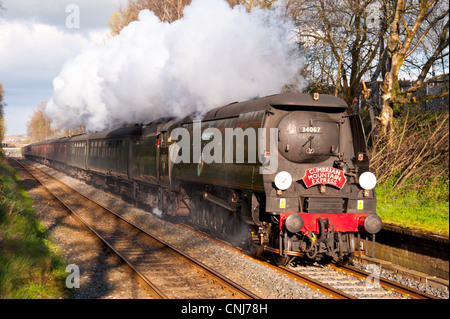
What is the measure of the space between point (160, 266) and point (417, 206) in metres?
5.56

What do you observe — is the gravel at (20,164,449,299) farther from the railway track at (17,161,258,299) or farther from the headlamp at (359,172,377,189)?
the headlamp at (359,172,377,189)

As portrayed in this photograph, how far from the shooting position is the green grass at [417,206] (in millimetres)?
8211

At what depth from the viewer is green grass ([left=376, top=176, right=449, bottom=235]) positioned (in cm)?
821

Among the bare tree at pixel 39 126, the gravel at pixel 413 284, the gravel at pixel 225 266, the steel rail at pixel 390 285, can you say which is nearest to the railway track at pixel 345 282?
the steel rail at pixel 390 285

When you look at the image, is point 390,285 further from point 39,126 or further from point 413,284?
point 39,126

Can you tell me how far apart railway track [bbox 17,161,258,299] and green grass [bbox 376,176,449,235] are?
3797 mm

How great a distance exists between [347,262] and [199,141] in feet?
14.2

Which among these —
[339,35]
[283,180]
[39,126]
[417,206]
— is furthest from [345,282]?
[39,126]

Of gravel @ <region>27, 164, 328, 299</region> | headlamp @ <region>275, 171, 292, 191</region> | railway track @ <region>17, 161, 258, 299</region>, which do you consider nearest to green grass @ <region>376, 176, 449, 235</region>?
headlamp @ <region>275, 171, 292, 191</region>

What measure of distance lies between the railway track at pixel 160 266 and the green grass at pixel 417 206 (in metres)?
3.80

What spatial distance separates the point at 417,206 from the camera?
9.39 meters

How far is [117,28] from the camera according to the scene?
36.6m
